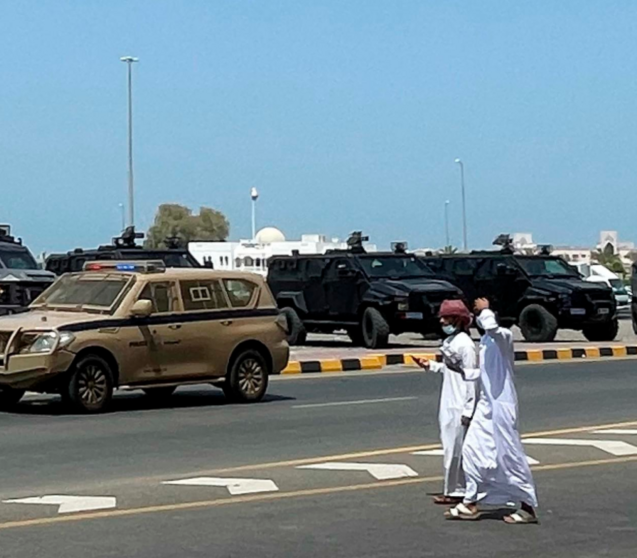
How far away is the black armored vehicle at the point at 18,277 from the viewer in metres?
27.1

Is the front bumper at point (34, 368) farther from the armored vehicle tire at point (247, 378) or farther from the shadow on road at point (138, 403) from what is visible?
the armored vehicle tire at point (247, 378)

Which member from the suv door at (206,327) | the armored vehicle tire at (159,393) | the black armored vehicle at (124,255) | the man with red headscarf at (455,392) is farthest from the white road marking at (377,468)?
the black armored vehicle at (124,255)

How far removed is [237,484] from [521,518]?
267cm

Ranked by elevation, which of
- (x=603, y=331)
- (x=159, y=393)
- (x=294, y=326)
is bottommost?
(x=159, y=393)

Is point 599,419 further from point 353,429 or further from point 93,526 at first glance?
point 93,526

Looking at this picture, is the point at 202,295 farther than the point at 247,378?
No

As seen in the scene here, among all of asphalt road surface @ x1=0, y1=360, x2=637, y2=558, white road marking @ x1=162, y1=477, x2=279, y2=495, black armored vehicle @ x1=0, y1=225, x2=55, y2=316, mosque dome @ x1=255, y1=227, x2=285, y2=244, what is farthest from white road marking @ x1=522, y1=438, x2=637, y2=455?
mosque dome @ x1=255, y1=227, x2=285, y2=244

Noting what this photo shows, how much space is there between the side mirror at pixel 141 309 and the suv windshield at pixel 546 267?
648 inches

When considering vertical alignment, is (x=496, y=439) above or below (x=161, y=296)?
below

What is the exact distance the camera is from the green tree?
98.1 meters

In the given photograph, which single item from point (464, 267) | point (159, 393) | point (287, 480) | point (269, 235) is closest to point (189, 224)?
point (269, 235)

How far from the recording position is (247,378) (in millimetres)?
18703

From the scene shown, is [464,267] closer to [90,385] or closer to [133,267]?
[133,267]

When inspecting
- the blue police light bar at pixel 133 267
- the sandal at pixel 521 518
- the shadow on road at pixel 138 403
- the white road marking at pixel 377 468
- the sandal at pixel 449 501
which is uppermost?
the blue police light bar at pixel 133 267
